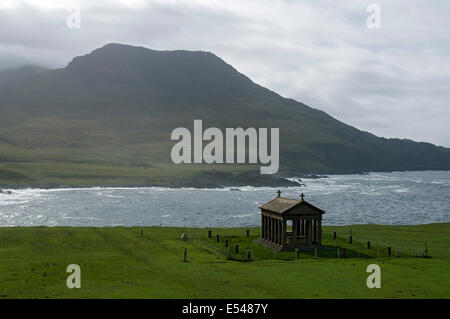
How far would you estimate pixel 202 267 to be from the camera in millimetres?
53438

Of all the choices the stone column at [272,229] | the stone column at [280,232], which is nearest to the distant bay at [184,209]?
the stone column at [272,229]

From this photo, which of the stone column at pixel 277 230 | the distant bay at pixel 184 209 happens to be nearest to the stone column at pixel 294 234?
the stone column at pixel 277 230

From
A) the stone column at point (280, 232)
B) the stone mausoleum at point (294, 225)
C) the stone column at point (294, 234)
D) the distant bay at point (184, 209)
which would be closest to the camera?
the stone mausoleum at point (294, 225)

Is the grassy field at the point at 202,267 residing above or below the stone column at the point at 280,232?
below

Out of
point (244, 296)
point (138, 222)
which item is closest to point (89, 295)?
point (244, 296)

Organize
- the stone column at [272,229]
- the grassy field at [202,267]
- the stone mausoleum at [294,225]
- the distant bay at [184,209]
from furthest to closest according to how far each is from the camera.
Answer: the distant bay at [184,209] → the stone column at [272,229] → the stone mausoleum at [294,225] → the grassy field at [202,267]

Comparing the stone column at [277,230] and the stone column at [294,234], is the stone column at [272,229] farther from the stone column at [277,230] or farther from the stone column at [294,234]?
the stone column at [294,234]

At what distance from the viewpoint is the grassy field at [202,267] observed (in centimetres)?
4100

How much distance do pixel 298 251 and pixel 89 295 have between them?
3468 centimetres

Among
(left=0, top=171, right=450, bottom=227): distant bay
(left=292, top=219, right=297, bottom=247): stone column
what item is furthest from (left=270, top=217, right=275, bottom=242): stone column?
(left=0, top=171, right=450, bottom=227): distant bay

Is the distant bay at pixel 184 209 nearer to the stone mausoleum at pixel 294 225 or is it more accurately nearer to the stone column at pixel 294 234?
the stone mausoleum at pixel 294 225

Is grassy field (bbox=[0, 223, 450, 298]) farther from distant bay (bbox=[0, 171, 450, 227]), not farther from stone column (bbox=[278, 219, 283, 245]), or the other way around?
distant bay (bbox=[0, 171, 450, 227])

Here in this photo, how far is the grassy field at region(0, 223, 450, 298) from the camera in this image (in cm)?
4100

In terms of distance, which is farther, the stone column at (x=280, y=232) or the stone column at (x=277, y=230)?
the stone column at (x=277, y=230)
